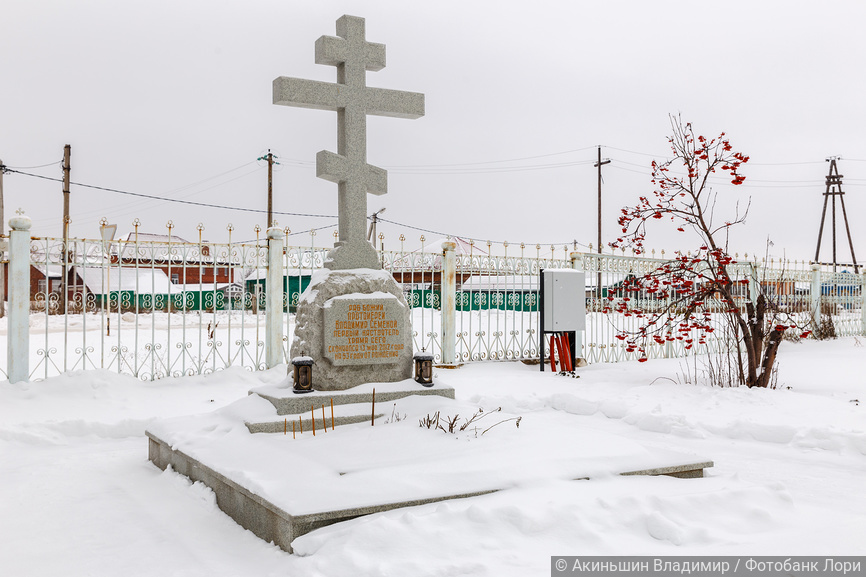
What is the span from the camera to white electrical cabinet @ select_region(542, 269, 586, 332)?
423 inches

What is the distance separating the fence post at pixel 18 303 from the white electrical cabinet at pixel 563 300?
7.32 metres

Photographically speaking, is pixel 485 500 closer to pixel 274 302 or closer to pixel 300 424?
pixel 300 424

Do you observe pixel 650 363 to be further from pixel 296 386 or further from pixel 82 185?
pixel 82 185

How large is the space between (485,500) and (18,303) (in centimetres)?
683

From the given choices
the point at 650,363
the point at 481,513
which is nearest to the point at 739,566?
the point at 481,513

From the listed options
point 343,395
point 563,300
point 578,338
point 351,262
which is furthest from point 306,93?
point 578,338

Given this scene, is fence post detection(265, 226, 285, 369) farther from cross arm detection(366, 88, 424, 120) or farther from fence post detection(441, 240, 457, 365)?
cross arm detection(366, 88, 424, 120)

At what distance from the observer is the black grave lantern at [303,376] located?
6.00 metres

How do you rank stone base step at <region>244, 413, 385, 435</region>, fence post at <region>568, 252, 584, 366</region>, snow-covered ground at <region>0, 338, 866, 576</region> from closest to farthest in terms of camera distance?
snow-covered ground at <region>0, 338, 866, 576</region>, stone base step at <region>244, 413, 385, 435</region>, fence post at <region>568, 252, 584, 366</region>

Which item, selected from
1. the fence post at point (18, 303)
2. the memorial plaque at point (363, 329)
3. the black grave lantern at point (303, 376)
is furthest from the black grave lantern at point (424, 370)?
the fence post at point (18, 303)

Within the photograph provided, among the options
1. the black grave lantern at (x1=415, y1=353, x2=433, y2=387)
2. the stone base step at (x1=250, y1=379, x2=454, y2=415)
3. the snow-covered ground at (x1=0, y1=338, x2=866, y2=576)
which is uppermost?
the black grave lantern at (x1=415, y1=353, x2=433, y2=387)

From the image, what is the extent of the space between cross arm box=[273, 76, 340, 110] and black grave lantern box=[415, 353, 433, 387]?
2655mm

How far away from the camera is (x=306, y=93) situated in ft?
20.9

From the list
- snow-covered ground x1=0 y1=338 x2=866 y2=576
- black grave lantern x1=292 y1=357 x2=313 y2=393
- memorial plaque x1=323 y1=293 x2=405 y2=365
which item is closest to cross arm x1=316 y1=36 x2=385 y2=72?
memorial plaque x1=323 y1=293 x2=405 y2=365
